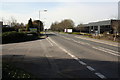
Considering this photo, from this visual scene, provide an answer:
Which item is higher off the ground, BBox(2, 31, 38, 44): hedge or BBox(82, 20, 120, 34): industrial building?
BBox(82, 20, 120, 34): industrial building

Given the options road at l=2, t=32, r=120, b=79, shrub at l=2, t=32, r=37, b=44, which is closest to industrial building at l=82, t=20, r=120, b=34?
shrub at l=2, t=32, r=37, b=44

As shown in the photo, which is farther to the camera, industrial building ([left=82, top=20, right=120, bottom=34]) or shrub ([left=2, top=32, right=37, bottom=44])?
industrial building ([left=82, top=20, right=120, bottom=34])

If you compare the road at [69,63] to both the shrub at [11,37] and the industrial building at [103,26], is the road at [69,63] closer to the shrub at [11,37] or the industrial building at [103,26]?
the shrub at [11,37]

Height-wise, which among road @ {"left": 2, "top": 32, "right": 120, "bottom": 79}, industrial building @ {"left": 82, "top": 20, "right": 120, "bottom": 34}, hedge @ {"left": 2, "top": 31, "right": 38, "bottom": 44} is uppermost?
industrial building @ {"left": 82, "top": 20, "right": 120, "bottom": 34}

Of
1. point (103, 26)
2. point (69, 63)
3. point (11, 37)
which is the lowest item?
point (69, 63)

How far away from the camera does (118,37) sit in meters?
34.5

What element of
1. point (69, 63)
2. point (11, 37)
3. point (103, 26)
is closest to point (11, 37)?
point (11, 37)

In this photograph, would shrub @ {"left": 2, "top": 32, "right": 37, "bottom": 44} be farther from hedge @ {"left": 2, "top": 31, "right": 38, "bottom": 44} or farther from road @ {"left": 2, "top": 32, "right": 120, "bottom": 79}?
road @ {"left": 2, "top": 32, "right": 120, "bottom": 79}

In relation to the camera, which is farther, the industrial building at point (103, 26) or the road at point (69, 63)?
the industrial building at point (103, 26)

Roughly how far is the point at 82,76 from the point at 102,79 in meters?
0.83

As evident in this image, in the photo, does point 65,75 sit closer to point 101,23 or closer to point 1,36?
point 1,36

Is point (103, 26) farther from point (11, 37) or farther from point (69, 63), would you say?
point (69, 63)

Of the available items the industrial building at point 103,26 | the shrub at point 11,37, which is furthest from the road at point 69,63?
the industrial building at point 103,26

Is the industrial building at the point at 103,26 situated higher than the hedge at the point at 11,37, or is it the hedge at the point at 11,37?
the industrial building at the point at 103,26
